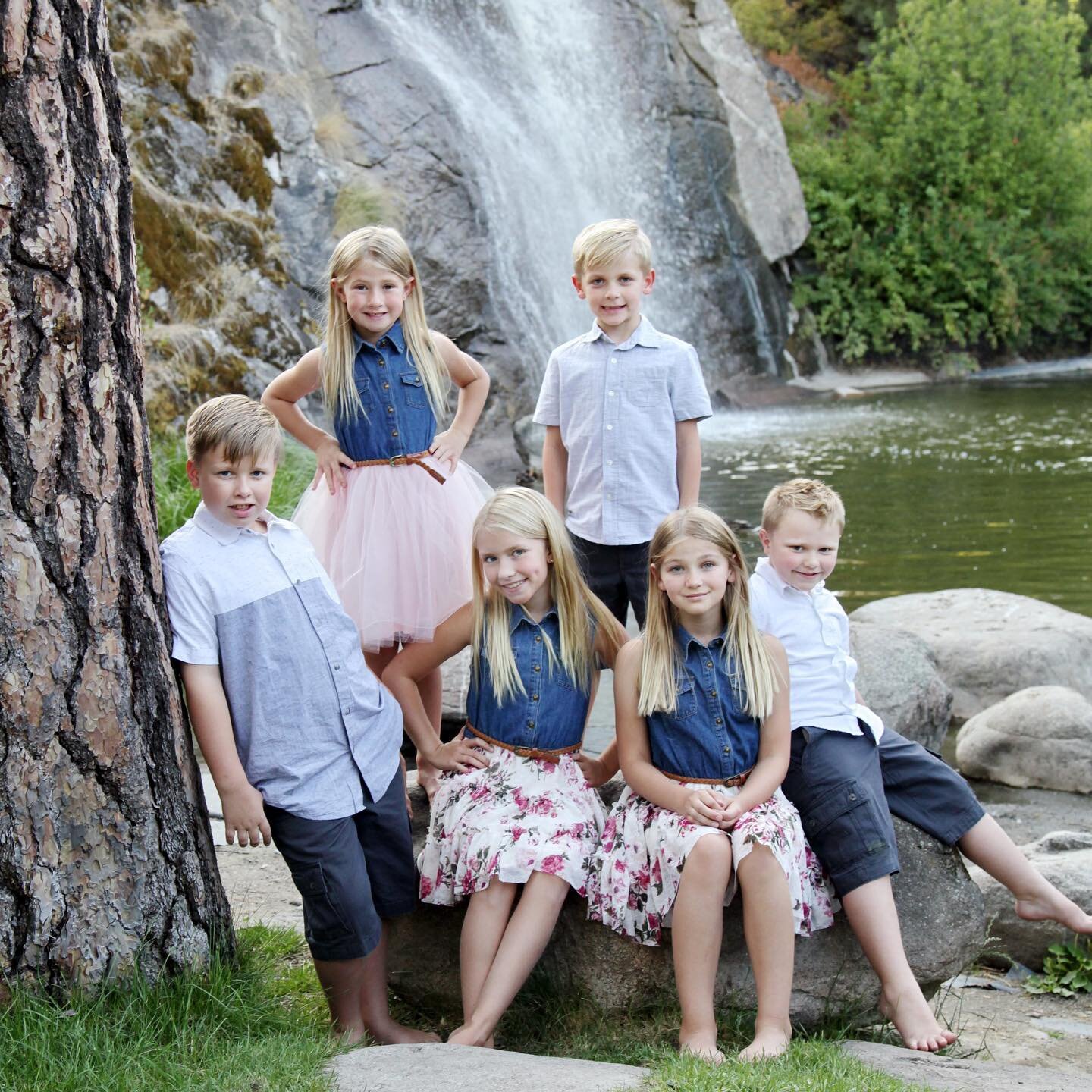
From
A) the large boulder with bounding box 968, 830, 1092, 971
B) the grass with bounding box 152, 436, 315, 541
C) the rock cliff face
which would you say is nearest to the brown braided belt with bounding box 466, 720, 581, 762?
the large boulder with bounding box 968, 830, 1092, 971

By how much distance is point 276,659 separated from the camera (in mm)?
2975

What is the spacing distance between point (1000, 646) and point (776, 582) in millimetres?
3691

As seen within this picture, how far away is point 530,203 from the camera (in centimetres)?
1341

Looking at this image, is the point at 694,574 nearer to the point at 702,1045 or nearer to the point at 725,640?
the point at 725,640

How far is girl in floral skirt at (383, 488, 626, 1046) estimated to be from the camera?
3.05 meters

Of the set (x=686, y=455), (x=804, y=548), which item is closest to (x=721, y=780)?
(x=804, y=548)

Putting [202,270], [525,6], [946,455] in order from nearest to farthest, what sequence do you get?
A: [202,270]
[946,455]
[525,6]

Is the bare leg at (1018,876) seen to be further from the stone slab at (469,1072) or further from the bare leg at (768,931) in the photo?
the stone slab at (469,1072)

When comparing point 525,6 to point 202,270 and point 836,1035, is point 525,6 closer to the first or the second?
point 202,270

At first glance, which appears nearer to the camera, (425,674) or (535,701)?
(535,701)

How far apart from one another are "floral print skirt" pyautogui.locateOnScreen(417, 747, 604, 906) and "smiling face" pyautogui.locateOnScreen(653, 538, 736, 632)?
1.67ft

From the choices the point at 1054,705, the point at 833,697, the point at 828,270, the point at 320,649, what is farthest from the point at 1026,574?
the point at 828,270

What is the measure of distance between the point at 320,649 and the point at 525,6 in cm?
1341

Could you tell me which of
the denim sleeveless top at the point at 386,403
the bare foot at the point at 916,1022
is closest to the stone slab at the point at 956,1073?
the bare foot at the point at 916,1022
